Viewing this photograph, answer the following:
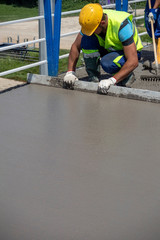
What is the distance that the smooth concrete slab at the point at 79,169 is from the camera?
2.72 meters

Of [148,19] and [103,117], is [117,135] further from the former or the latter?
[148,19]

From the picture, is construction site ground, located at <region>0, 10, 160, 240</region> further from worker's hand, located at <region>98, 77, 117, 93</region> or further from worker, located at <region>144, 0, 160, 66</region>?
worker, located at <region>144, 0, 160, 66</region>

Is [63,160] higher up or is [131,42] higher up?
[131,42]

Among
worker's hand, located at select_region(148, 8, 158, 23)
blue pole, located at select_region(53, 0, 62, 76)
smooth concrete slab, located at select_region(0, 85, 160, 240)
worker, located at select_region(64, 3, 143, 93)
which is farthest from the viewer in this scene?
worker's hand, located at select_region(148, 8, 158, 23)

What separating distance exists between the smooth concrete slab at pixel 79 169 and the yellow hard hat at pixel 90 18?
759 millimetres

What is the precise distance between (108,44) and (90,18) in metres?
0.47

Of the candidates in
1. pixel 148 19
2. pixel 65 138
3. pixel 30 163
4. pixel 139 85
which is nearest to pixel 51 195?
pixel 30 163

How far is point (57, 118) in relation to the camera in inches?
178

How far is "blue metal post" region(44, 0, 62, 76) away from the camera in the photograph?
5.88 meters

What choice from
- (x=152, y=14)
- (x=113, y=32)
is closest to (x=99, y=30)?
(x=113, y=32)

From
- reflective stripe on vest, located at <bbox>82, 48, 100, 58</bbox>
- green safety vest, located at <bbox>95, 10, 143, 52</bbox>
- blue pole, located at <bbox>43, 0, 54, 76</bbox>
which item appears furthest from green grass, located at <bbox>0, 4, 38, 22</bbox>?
green safety vest, located at <bbox>95, 10, 143, 52</bbox>

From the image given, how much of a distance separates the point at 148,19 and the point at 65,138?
3.27 m

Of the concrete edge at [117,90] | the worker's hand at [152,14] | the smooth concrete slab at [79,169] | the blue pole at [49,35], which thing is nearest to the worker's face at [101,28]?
the concrete edge at [117,90]

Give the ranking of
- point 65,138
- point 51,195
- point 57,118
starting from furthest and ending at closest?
1. point 57,118
2. point 65,138
3. point 51,195
